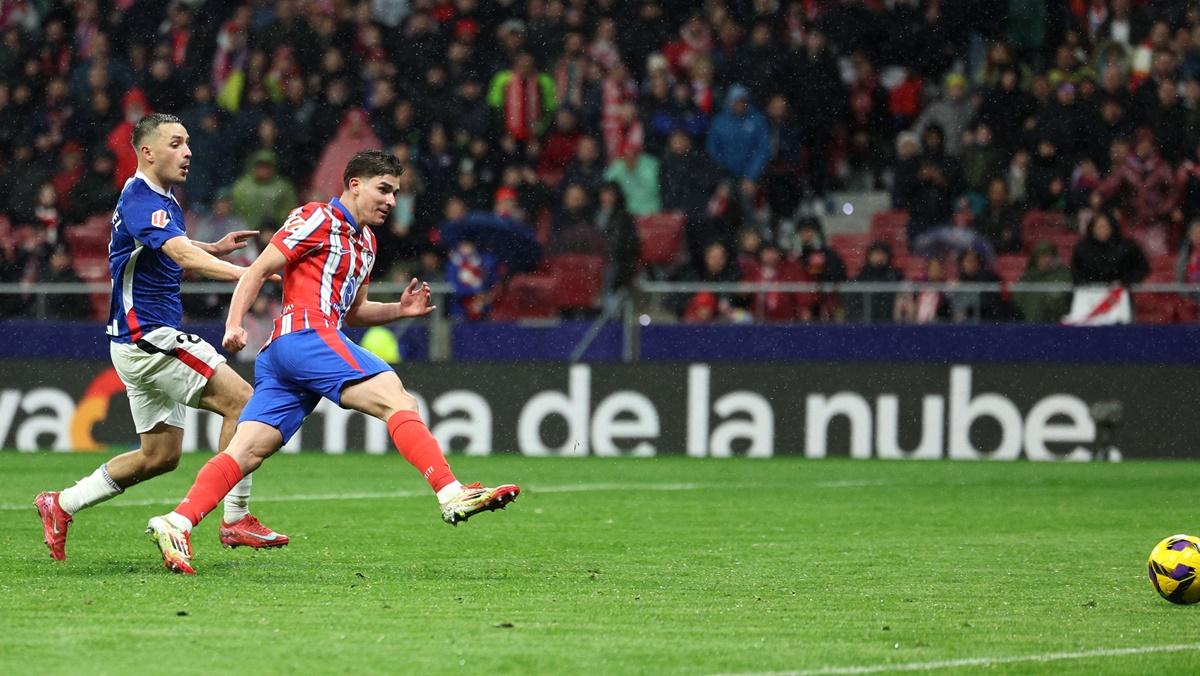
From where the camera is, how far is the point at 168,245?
8.12 metres

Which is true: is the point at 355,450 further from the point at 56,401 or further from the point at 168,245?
the point at 168,245

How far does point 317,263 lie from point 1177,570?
12.1ft

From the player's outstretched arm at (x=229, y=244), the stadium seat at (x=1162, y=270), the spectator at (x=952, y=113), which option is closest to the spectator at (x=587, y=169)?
the spectator at (x=952, y=113)

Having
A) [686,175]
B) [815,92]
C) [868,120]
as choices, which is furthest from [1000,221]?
[686,175]

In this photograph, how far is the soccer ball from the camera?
7.00 m

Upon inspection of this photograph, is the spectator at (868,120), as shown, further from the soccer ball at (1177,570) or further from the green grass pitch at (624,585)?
the soccer ball at (1177,570)

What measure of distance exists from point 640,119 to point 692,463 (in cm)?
528

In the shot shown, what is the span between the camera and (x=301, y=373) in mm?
7812

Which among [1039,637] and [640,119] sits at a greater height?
[640,119]

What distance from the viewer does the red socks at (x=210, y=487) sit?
7.62 m

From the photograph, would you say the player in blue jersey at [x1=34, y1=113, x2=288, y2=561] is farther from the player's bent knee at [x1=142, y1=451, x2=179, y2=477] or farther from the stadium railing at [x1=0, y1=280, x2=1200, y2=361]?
the stadium railing at [x1=0, y1=280, x2=1200, y2=361]

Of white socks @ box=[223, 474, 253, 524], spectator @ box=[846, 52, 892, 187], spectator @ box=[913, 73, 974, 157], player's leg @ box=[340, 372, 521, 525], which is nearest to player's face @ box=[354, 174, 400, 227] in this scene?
player's leg @ box=[340, 372, 521, 525]

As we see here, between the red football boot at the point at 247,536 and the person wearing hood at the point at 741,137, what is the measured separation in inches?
458

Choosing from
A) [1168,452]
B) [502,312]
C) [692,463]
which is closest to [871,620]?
[692,463]
